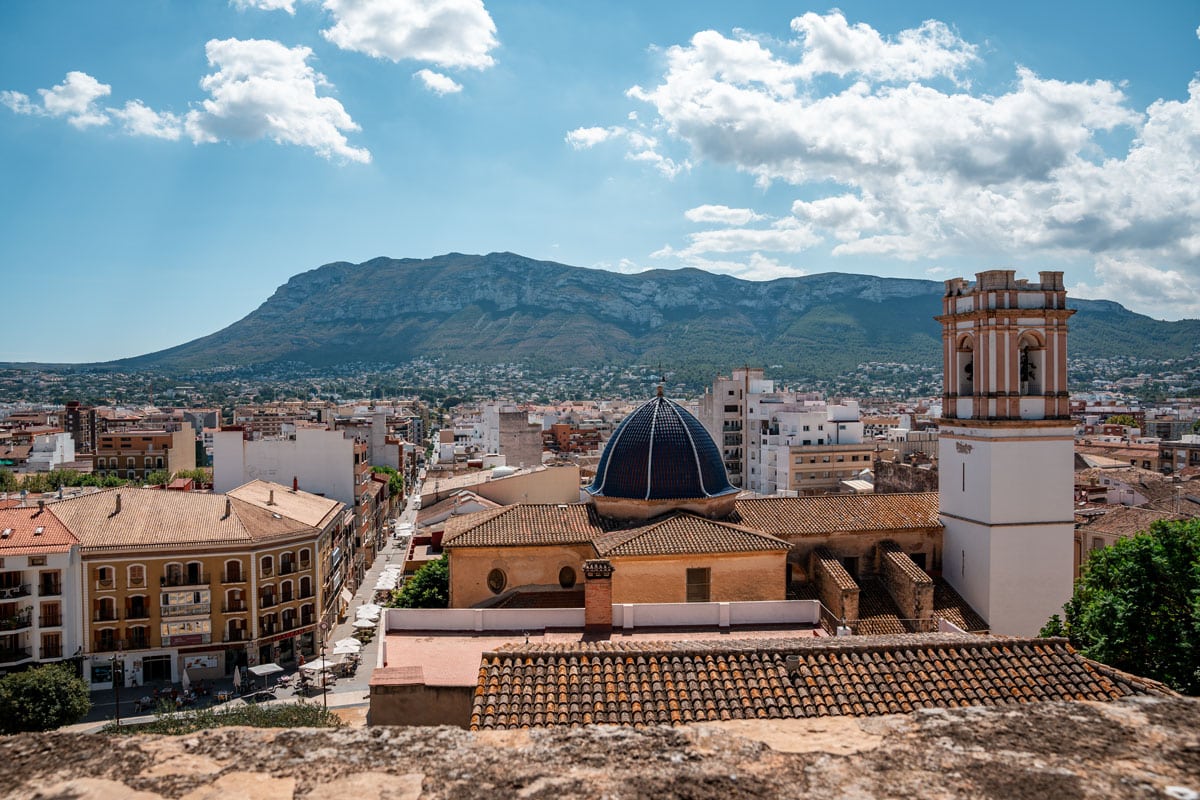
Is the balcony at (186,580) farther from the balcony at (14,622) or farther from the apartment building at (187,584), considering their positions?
the balcony at (14,622)

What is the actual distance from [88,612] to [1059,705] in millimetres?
37638

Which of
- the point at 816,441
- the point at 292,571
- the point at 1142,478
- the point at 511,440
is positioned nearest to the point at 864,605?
the point at 292,571

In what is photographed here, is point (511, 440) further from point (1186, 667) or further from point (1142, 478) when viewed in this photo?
point (1186, 667)

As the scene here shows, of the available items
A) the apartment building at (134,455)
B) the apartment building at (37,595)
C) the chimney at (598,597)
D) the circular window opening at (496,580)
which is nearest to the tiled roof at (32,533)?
the apartment building at (37,595)

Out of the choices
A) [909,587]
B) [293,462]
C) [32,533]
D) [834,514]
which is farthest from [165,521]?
[909,587]

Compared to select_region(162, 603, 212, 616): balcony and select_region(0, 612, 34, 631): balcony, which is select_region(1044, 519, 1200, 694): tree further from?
select_region(0, 612, 34, 631): balcony

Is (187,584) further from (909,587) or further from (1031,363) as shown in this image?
(1031,363)

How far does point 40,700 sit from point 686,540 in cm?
2072

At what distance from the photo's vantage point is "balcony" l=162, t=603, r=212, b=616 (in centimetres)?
3491

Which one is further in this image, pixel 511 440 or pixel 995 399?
pixel 511 440

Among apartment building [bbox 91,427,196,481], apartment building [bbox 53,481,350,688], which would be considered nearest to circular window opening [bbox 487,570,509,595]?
apartment building [bbox 53,481,350,688]

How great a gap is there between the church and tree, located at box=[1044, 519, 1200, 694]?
14.3ft

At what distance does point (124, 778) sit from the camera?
13.3 feet

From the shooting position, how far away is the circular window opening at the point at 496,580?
2305cm
